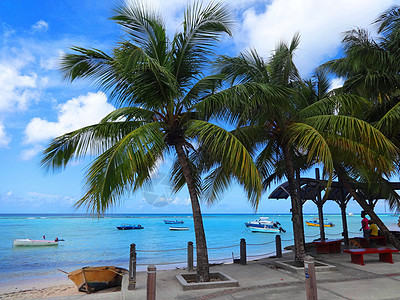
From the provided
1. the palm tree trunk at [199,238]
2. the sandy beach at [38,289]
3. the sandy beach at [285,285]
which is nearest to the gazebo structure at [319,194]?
the sandy beach at [285,285]

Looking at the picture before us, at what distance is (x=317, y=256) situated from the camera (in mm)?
12148

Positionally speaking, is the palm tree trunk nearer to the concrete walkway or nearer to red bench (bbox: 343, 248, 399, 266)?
the concrete walkway

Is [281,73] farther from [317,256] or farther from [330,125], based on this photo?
[317,256]

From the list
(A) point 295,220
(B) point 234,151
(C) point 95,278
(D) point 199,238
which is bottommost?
(C) point 95,278

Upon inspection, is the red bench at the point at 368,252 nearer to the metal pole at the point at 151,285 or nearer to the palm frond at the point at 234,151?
the palm frond at the point at 234,151

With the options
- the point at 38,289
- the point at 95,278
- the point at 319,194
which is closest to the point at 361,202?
the point at 319,194

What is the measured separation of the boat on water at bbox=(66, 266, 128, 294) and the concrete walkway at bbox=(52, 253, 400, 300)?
162cm

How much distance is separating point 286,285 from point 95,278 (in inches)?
247

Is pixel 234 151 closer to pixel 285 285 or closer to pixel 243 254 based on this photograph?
pixel 285 285

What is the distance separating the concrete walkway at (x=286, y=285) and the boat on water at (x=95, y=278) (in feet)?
5.30

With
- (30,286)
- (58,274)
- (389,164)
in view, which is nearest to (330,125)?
(389,164)

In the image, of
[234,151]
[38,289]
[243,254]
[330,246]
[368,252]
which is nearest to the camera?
[234,151]

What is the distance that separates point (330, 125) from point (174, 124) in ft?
15.2

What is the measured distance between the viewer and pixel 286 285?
7504 millimetres
